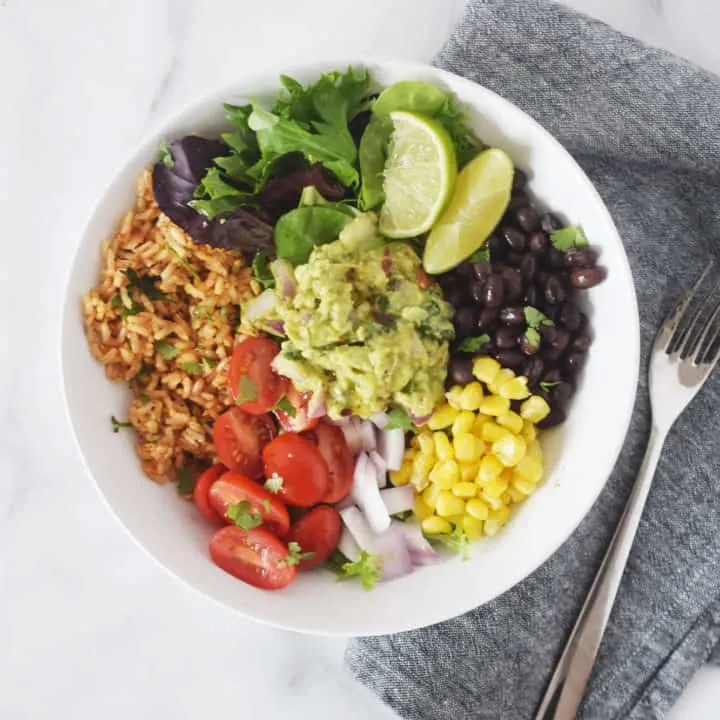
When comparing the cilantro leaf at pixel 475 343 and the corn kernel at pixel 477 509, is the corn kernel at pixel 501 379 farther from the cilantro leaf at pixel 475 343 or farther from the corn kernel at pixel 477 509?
the corn kernel at pixel 477 509

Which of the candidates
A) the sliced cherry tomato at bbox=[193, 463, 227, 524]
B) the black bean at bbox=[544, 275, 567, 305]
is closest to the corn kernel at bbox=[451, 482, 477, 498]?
the black bean at bbox=[544, 275, 567, 305]

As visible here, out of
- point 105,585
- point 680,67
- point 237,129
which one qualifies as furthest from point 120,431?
point 680,67

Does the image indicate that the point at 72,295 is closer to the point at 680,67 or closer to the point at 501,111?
the point at 501,111

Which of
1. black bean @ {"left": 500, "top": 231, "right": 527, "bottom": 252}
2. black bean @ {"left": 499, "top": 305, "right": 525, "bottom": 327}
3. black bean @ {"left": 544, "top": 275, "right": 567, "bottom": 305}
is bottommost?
black bean @ {"left": 499, "top": 305, "right": 525, "bottom": 327}

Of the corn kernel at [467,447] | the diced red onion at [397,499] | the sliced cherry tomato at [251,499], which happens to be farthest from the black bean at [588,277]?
the sliced cherry tomato at [251,499]

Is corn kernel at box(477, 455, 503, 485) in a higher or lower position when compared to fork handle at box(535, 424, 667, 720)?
higher

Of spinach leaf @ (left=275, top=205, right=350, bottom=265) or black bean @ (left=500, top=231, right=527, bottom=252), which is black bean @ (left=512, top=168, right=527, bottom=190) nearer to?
black bean @ (left=500, top=231, right=527, bottom=252)

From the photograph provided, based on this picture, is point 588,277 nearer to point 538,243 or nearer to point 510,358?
point 538,243
